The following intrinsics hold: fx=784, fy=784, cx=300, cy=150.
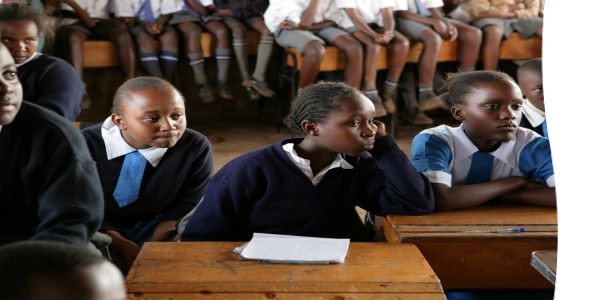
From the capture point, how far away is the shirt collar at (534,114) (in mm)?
2650

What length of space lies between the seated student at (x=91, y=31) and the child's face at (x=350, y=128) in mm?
2928

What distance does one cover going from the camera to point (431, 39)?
498 cm

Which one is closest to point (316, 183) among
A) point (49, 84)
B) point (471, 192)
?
point (471, 192)

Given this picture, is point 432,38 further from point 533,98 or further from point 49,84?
point 49,84

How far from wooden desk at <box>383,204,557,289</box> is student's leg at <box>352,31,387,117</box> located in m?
2.97

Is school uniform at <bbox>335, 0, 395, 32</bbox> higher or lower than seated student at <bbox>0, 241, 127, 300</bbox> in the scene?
lower

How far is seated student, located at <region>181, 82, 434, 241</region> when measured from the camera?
1.94 metres

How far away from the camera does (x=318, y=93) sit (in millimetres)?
2076

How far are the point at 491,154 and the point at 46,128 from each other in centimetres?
126

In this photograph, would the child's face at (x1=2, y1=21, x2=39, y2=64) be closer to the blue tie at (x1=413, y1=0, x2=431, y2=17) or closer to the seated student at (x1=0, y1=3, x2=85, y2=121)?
the seated student at (x1=0, y1=3, x2=85, y2=121)

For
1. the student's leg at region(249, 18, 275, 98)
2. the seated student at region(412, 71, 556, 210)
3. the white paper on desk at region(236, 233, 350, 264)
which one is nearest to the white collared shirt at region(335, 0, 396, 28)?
the student's leg at region(249, 18, 275, 98)

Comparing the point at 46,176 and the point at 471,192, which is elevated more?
the point at 46,176

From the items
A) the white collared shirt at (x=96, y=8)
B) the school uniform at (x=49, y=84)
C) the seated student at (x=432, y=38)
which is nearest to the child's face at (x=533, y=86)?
the school uniform at (x=49, y=84)

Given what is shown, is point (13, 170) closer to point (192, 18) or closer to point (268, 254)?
point (268, 254)
